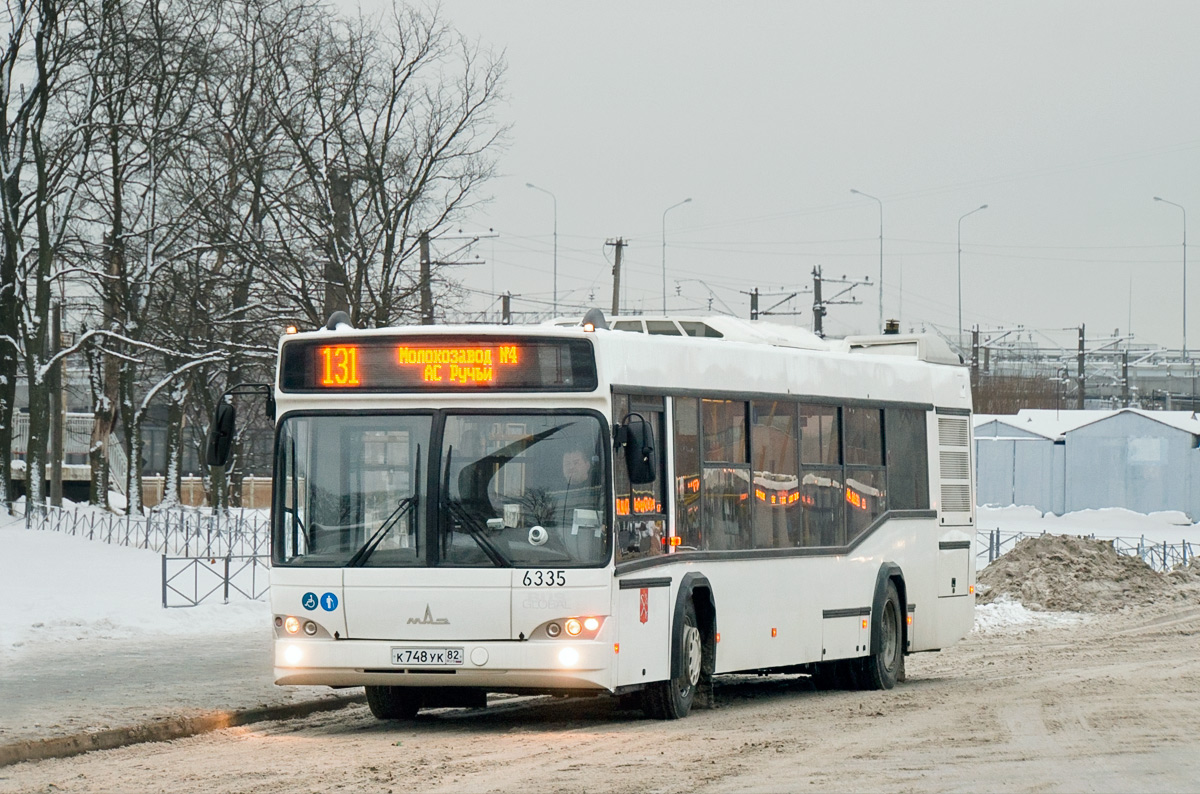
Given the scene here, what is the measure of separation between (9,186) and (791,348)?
2947 centimetres

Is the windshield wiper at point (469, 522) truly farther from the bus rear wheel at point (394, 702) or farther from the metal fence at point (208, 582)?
the metal fence at point (208, 582)

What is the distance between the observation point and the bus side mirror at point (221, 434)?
37.7 feet

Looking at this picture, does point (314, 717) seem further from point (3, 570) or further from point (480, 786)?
point (3, 570)

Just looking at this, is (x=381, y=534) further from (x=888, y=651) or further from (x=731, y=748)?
(x=888, y=651)

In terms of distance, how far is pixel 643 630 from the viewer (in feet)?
39.1

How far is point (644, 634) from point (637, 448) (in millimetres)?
1361

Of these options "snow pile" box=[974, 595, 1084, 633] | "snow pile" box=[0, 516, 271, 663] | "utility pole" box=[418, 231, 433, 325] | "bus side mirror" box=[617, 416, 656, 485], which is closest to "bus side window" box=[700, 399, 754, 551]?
"bus side mirror" box=[617, 416, 656, 485]

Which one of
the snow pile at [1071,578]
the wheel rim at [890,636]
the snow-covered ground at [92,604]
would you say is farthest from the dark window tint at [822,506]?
the snow pile at [1071,578]

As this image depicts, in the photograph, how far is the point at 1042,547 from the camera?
32281 millimetres

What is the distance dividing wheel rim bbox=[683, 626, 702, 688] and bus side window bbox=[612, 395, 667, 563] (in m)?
0.75

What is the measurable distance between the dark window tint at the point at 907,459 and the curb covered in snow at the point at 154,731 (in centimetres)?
524

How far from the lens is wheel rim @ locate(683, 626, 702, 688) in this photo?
1263cm

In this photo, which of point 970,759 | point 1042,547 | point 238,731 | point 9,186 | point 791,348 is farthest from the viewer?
point 9,186

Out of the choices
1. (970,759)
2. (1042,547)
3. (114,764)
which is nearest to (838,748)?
(970,759)
